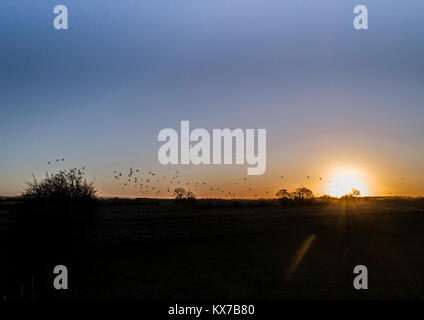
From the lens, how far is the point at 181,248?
90.7 ft

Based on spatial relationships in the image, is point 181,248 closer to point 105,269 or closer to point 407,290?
point 105,269

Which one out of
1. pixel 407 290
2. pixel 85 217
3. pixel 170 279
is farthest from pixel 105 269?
pixel 407 290

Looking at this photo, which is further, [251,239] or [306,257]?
[251,239]

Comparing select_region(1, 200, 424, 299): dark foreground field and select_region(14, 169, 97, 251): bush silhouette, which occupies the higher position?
select_region(14, 169, 97, 251): bush silhouette

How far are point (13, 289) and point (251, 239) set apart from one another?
1917 centimetres

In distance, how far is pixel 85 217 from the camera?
20.5 metres

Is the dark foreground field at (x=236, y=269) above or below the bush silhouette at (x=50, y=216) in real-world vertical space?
below

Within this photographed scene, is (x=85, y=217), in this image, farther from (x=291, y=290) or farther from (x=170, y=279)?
(x=291, y=290)

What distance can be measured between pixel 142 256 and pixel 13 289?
844cm
